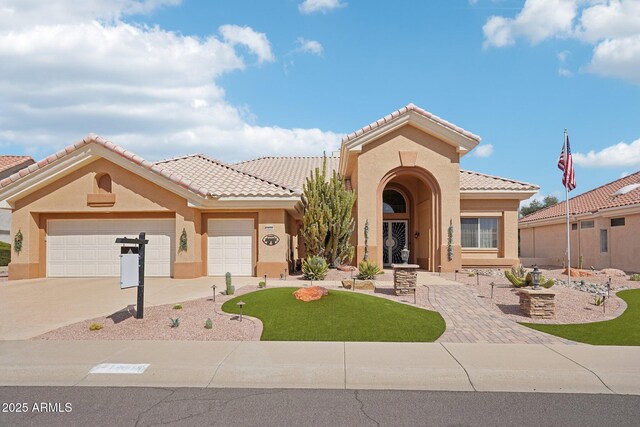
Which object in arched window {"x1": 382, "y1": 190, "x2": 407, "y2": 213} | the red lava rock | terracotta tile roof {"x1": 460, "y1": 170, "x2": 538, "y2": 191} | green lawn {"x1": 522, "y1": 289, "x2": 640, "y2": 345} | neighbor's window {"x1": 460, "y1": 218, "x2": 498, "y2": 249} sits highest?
terracotta tile roof {"x1": 460, "y1": 170, "x2": 538, "y2": 191}

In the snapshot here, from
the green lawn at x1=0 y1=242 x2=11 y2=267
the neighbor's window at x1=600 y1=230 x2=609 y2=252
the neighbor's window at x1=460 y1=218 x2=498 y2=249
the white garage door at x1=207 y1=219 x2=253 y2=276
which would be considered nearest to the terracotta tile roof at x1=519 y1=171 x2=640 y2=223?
the neighbor's window at x1=600 y1=230 x2=609 y2=252

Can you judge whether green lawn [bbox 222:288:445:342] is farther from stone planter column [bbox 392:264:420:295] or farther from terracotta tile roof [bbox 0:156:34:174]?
terracotta tile roof [bbox 0:156:34:174]

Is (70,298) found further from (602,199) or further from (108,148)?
(602,199)

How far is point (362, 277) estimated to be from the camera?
51.8 feet

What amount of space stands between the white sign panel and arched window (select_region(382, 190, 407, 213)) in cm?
1693

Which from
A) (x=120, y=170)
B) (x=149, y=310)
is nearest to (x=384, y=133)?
(x=120, y=170)

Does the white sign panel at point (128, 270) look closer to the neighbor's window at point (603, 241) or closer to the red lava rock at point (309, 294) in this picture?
the red lava rock at point (309, 294)

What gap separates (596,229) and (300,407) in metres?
24.6

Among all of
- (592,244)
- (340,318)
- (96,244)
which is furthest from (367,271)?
(592,244)

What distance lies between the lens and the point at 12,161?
3180 cm

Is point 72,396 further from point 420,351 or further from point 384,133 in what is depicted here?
point 384,133

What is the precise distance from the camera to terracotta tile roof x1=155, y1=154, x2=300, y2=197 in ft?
57.2

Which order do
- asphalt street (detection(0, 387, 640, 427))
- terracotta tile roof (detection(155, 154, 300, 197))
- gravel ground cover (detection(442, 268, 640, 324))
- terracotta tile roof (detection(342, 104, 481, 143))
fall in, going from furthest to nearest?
terracotta tile roof (detection(342, 104, 481, 143)) < terracotta tile roof (detection(155, 154, 300, 197)) < gravel ground cover (detection(442, 268, 640, 324)) < asphalt street (detection(0, 387, 640, 427))

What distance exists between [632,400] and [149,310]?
9.55m
